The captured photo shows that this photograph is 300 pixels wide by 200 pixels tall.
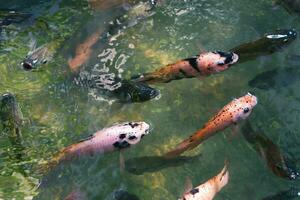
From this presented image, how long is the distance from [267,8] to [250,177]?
8.21 feet

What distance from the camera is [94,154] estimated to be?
4.39 m

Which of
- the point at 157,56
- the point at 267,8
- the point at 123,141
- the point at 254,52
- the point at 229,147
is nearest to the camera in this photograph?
the point at 123,141

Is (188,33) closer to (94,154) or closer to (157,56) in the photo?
(157,56)

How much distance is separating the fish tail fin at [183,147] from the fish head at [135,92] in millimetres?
636

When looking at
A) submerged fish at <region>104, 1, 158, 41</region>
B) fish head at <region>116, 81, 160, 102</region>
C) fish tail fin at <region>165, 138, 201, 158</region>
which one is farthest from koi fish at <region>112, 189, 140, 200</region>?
submerged fish at <region>104, 1, 158, 41</region>

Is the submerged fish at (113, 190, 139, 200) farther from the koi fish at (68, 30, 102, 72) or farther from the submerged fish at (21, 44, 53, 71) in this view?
the submerged fish at (21, 44, 53, 71)

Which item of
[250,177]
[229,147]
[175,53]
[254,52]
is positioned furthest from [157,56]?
[250,177]

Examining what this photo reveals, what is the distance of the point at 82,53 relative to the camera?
5457 millimetres

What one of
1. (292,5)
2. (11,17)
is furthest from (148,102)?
(11,17)

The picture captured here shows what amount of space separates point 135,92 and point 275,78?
5.00ft

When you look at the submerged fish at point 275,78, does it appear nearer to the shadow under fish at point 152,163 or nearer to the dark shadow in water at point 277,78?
the dark shadow in water at point 277,78

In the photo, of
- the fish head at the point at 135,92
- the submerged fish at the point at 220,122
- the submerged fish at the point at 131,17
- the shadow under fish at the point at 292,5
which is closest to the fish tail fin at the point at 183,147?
the submerged fish at the point at 220,122

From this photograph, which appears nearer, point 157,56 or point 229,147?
point 229,147

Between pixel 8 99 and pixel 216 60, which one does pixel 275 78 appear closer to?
pixel 216 60
